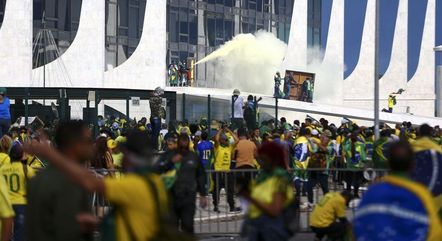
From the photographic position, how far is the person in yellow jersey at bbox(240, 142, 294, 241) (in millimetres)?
8375

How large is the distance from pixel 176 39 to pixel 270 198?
50.4 meters

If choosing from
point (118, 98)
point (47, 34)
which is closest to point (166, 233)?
point (118, 98)

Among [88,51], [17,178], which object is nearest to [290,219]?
[17,178]

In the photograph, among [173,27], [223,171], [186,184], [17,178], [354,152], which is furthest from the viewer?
[173,27]

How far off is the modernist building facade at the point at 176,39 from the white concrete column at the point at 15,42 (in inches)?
1.7

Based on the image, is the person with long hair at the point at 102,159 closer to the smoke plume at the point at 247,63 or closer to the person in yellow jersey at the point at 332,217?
the person in yellow jersey at the point at 332,217

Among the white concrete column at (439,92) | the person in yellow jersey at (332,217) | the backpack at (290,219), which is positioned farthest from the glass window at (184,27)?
the backpack at (290,219)

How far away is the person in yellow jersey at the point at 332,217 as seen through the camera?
1236 cm

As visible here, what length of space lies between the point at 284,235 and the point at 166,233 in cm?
263

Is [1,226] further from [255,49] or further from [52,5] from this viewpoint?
[255,49]

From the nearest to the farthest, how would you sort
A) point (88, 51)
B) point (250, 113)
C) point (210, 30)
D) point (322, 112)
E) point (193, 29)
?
point (250, 113) → point (88, 51) → point (322, 112) → point (193, 29) → point (210, 30)

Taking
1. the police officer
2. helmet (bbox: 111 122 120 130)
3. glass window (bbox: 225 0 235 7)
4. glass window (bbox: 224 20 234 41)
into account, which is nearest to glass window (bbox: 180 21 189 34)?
glass window (bbox: 224 20 234 41)

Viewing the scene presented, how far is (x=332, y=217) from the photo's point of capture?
40.9ft

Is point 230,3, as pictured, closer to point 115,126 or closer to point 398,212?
point 115,126
